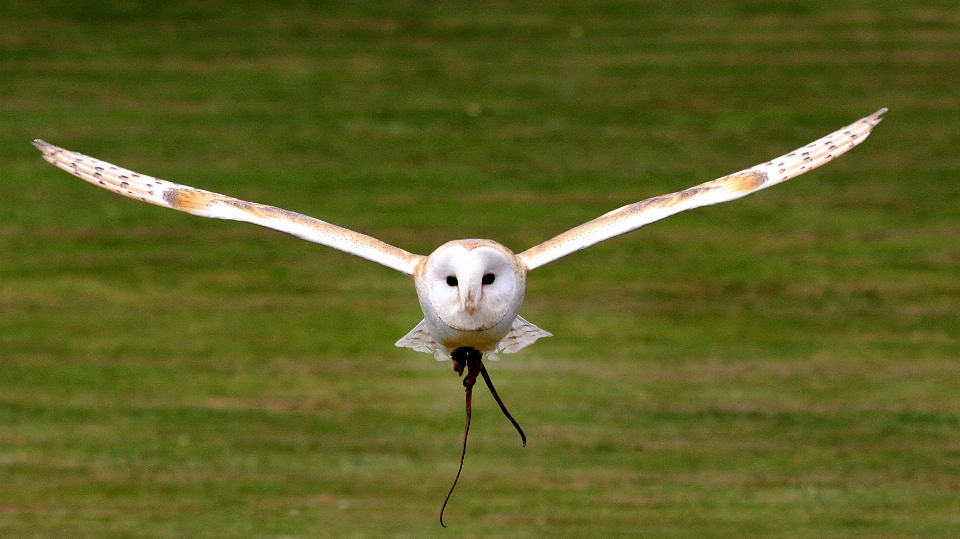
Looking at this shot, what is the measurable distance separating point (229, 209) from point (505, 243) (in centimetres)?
700

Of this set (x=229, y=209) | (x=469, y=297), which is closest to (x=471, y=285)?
(x=469, y=297)

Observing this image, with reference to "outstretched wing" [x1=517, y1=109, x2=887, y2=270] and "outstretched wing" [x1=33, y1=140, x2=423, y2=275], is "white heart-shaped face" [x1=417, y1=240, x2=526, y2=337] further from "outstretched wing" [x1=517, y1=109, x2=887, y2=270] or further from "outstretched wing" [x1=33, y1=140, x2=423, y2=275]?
"outstretched wing" [x1=33, y1=140, x2=423, y2=275]

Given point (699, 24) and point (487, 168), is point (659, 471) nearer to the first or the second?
point (487, 168)

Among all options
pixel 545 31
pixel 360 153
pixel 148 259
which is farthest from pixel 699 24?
pixel 148 259

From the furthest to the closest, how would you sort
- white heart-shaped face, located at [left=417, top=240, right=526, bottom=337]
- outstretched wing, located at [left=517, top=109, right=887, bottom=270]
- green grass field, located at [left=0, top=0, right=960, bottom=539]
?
green grass field, located at [left=0, top=0, right=960, bottom=539] → outstretched wing, located at [left=517, top=109, right=887, bottom=270] → white heart-shaped face, located at [left=417, top=240, right=526, bottom=337]

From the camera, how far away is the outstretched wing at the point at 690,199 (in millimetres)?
6582

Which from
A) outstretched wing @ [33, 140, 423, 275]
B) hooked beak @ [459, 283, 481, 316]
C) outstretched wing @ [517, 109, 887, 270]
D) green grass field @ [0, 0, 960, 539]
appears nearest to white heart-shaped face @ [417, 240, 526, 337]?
hooked beak @ [459, 283, 481, 316]

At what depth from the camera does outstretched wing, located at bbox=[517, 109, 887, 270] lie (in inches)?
259

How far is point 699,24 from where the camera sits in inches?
672

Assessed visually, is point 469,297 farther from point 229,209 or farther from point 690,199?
point 229,209

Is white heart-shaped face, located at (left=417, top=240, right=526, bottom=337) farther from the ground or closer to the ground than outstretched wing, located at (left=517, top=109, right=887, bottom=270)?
closer to the ground

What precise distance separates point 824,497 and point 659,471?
113cm

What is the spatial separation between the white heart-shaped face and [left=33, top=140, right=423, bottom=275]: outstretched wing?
55cm

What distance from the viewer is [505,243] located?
45.9ft
